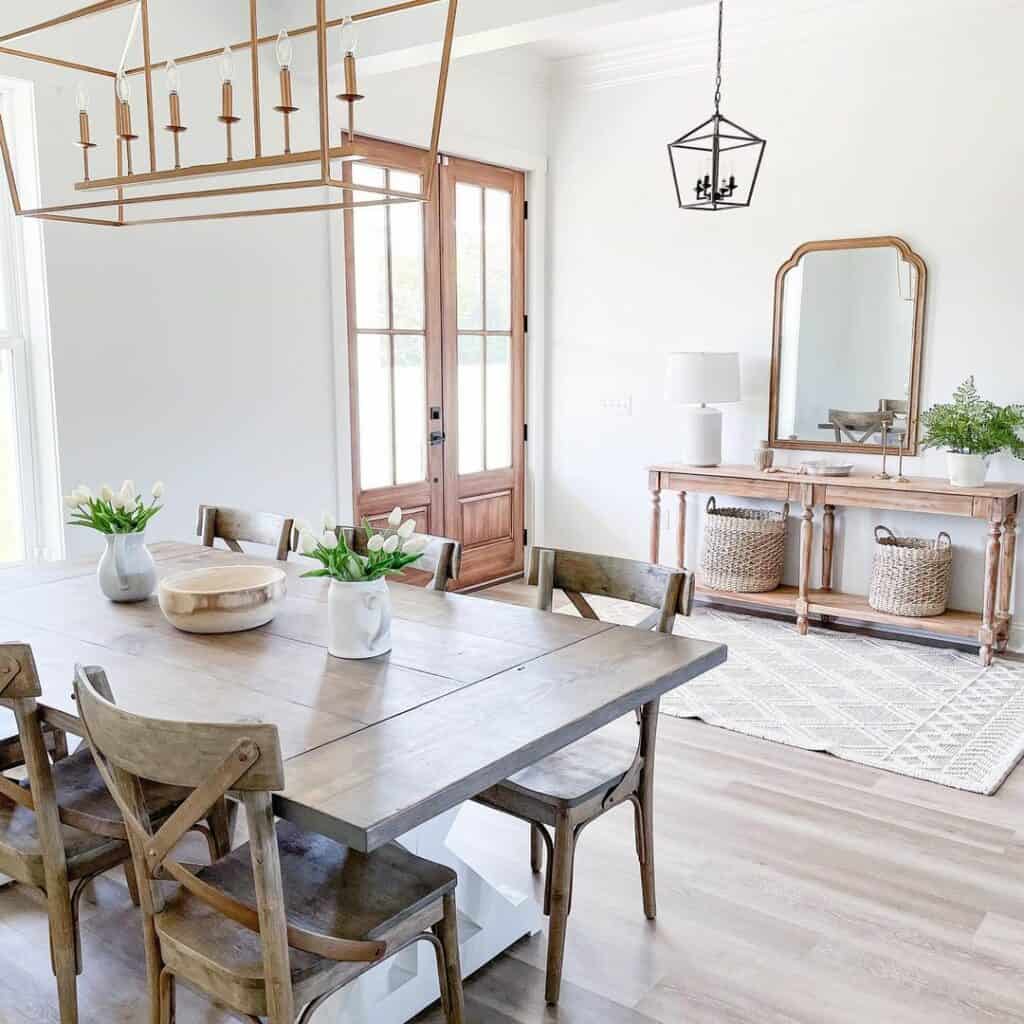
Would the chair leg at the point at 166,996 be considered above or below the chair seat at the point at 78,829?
below

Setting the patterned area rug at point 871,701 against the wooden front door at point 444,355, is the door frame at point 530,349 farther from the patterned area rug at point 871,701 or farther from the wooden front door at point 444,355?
the patterned area rug at point 871,701

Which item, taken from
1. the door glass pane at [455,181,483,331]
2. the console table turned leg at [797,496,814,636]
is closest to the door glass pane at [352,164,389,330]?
the door glass pane at [455,181,483,331]

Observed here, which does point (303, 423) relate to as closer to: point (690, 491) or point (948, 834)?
point (690, 491)

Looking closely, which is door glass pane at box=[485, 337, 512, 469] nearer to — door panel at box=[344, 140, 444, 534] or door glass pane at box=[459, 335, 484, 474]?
door glass pane at box=[459, 335, 484, 474]

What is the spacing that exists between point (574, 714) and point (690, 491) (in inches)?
145

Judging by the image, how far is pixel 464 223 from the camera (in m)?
5.62

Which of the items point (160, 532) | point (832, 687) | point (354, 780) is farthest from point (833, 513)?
point (354, 780)

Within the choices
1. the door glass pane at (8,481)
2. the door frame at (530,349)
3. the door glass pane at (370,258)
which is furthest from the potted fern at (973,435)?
the door glass pane at (8,481)

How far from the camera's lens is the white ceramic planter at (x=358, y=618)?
7.10 feet

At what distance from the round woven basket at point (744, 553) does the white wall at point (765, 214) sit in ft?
1.27

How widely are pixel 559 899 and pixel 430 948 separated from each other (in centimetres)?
32

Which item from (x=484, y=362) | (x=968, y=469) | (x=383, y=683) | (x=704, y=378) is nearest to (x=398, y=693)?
(x=383, y=683)

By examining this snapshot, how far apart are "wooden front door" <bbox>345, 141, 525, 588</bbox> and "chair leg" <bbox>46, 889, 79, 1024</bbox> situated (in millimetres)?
3199

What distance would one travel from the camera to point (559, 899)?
2.18m
